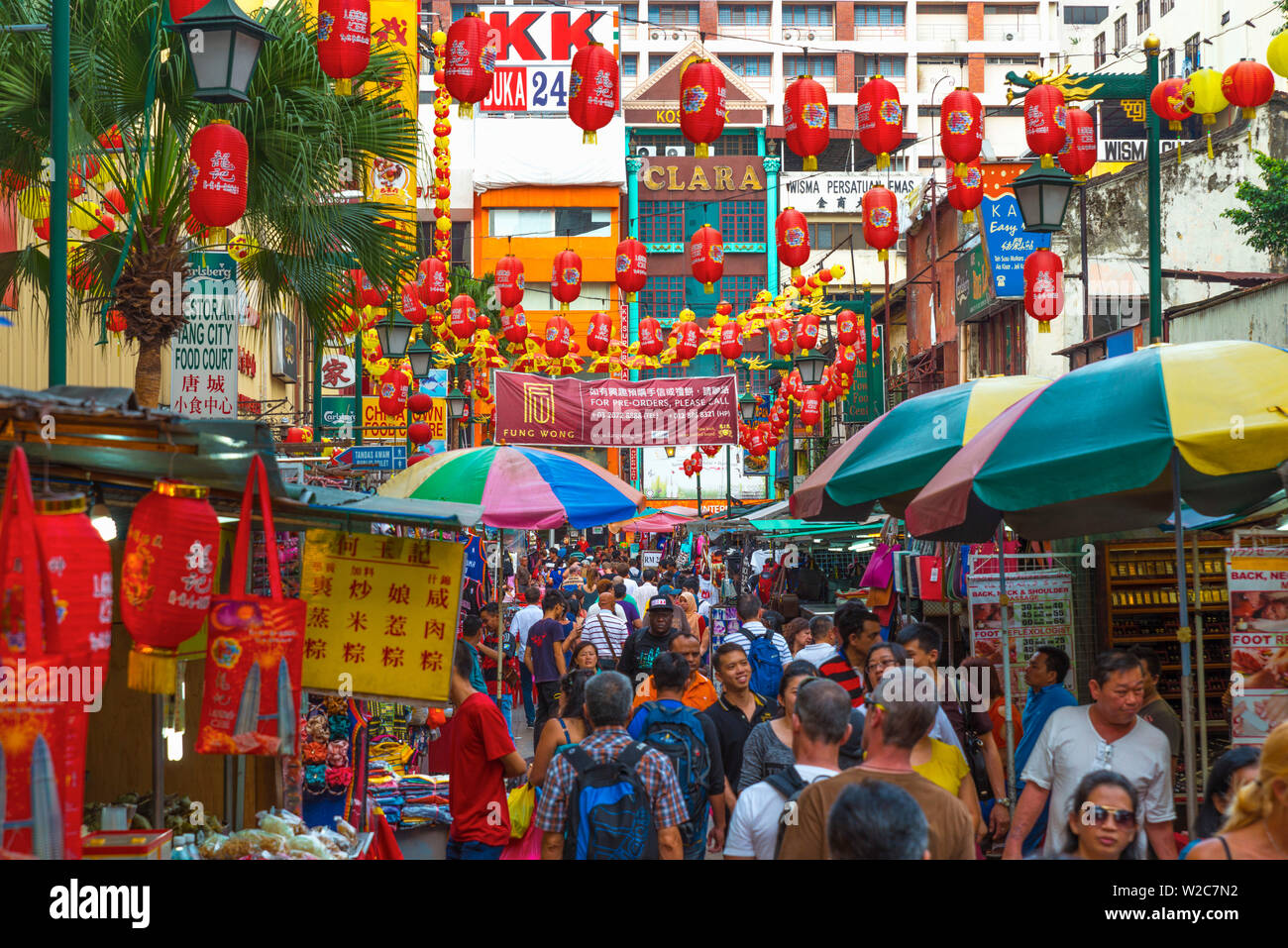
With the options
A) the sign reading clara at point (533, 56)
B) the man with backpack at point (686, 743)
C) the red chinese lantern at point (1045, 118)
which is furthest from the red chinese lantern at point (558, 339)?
the sign reading clara at point (533, 56)

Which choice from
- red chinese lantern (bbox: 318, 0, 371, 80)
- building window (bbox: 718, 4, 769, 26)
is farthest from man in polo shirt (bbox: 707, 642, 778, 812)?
building window (bbox: 718, 4, 769, 26)

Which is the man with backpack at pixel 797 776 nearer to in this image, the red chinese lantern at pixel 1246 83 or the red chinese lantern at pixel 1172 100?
the red chinese lantern at pixel 1172 100

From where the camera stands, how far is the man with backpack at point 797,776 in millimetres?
5523

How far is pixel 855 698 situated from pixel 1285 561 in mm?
3257

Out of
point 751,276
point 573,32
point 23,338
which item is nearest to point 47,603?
point 23,338

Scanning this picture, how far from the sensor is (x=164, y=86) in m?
10.3

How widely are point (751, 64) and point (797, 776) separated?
7249 cm

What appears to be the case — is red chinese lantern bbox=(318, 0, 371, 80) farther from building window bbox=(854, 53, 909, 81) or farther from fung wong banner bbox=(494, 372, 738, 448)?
building window bbox=(854, 53, 909, 81)

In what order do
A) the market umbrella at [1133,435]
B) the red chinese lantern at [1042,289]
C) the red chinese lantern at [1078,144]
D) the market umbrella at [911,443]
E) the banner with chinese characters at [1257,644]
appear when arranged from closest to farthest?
1. the market umbrella at [1133,435]
2. the banner with chinese characters at [1257,644]
3. the market umbrella at [911,443]
4. the red chinese lantern at [1078,144]
5. the red chinese lantern at [1042,289]

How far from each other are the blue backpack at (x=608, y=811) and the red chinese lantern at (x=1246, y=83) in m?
11.8

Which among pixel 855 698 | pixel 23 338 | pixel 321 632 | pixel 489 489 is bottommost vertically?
pixel 855 698

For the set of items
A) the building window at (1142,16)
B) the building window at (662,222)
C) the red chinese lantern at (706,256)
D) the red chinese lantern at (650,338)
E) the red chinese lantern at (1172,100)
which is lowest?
the red chinese lantern at (650,338)

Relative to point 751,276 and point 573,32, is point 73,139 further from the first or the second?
point 751,276
